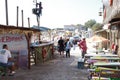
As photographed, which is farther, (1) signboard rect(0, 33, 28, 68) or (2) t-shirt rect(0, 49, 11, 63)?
(1) signboard rect(0, 33, 28, 68)

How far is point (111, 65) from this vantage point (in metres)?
13.3

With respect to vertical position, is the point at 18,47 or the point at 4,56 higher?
the point at 18,47

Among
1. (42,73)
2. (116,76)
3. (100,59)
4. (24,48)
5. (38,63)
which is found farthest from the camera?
(38,63)

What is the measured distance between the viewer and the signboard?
1864 centimetres

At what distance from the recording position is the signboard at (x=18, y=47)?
18644mm

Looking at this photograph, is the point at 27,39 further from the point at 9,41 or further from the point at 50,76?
the point at 50,76

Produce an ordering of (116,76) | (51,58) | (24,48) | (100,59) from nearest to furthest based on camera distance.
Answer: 1. (116,76)
2. (100,59)
3. (24,48)
4. (51,58)

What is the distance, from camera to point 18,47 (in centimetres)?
1930

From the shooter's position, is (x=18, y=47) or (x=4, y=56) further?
(x=18, y=47)

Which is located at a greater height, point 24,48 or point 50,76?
point 24,48

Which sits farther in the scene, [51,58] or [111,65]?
[51,58]

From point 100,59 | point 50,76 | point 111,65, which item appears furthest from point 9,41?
point 111,65

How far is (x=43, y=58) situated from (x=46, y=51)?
4.32 feet

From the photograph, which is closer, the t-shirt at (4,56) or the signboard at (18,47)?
the t-shirt at (4,56)
